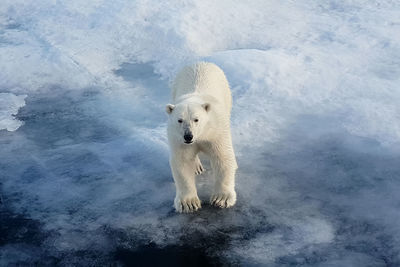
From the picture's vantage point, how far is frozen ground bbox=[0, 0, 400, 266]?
172 inches

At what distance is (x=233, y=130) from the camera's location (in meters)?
6.07

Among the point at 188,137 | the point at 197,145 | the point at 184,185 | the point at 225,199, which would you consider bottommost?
the point at 225,199

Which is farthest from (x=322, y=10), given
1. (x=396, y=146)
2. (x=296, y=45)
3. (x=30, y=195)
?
(x=30, y=195)

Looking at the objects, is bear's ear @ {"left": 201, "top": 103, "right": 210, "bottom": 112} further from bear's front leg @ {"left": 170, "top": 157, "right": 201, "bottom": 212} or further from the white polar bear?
bear's front leg @ {"left": 170, "top": 157, "right": 201, "bottom": 212}

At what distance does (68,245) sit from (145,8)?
569cm

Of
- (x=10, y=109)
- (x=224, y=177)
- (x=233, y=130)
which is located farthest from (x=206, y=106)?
(x=10, y=109)

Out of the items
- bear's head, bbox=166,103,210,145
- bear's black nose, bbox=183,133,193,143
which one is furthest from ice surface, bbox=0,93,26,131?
bear's black nose, bbox=183,133,193,143

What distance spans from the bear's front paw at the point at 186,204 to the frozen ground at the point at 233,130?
0.06 m

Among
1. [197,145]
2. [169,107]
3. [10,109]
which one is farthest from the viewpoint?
[10,109]

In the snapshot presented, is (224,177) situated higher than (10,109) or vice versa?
(224,177)

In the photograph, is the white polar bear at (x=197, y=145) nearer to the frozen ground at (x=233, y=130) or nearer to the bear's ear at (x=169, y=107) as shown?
the bear's ear at (x=169, y=107)

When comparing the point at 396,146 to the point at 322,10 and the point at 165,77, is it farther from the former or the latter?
the point at 322,10

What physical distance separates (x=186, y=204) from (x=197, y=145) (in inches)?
20.4

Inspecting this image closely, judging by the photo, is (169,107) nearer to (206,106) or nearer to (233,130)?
(206,106)
